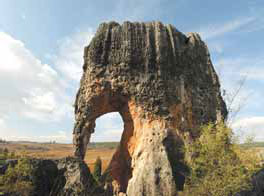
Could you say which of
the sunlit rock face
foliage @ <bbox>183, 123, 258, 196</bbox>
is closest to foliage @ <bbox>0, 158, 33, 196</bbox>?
the sunlit rock face

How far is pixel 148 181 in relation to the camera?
1320 centimetres

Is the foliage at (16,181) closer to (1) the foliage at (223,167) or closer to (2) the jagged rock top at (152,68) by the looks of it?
(1) the foliage at (223,167)

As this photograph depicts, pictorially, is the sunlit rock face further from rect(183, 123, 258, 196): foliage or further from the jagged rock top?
rect(183, 123, 258, 196): foliage

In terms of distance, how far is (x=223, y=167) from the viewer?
9.47 meters

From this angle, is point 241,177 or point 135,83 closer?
point 241,177

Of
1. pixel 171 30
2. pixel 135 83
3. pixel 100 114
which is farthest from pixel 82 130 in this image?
pixel 171 30

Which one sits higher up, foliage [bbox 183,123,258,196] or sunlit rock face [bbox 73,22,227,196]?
sunlit rock face [bbox 73,22,227,196]

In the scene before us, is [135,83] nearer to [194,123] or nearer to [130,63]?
[130,63]

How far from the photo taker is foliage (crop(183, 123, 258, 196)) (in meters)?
9.15

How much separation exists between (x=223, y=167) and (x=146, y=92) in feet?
25.3

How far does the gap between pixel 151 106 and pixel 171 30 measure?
704cm

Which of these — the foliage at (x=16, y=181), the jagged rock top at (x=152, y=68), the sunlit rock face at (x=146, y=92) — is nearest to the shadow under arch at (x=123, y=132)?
the sunlit rock face at (x=146, y=92)

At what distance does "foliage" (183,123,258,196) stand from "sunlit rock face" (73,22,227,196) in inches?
150

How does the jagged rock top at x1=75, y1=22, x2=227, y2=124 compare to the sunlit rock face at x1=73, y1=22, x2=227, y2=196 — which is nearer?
the sunlit rock face at x1=73, y1=22, x2=227, y2=196
